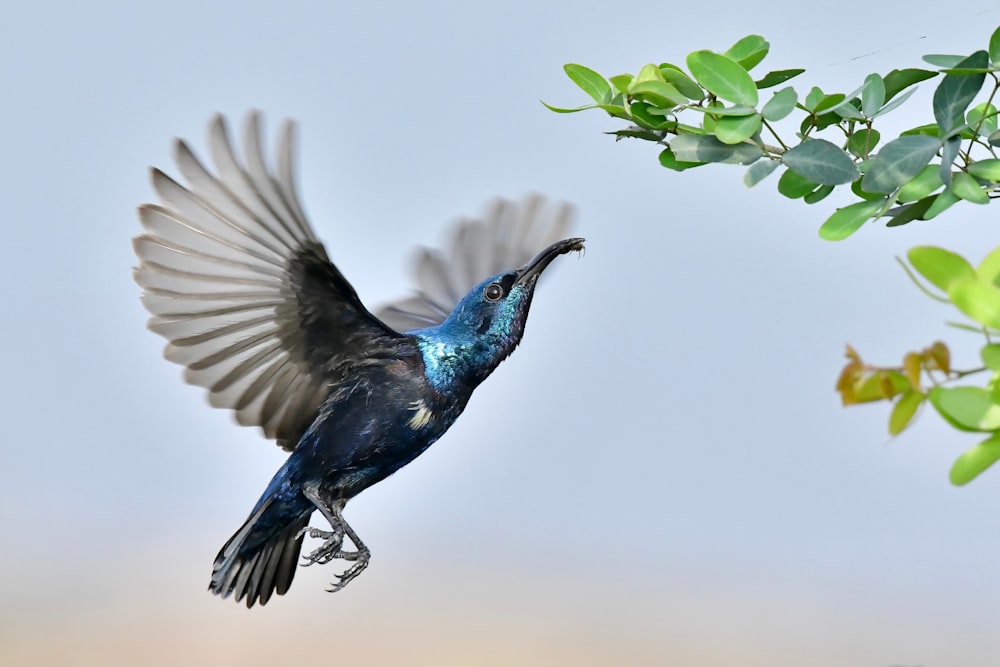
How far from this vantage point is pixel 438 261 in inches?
87.4

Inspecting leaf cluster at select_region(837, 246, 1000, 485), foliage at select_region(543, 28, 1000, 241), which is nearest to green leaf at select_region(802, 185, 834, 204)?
foliage at select_region(543, 28, 1000, 241)

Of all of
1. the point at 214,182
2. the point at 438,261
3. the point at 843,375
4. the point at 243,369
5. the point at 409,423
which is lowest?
the point at 843,375

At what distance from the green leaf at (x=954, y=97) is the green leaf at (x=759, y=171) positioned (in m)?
0.16

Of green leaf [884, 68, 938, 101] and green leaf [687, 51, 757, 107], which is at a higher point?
green leaf [687, 51, 757, 107]

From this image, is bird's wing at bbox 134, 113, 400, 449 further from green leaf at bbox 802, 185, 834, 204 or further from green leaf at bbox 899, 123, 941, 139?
green leaf at bbox 899, 123, 941, 139

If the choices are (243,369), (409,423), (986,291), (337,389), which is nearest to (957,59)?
(986,291)

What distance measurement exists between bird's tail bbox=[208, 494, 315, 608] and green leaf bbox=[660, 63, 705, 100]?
81 centimetres

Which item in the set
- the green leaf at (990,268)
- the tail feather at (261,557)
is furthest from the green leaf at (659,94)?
the tail feather at (261,557)

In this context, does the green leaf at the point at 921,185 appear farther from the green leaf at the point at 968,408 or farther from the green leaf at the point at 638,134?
the green leaf at the point at 968,408

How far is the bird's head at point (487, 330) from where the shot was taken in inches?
58.4

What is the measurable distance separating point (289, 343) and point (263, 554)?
1.10 ft

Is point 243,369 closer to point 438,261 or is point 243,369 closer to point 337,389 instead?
point 337,389

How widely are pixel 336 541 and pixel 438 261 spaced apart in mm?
862

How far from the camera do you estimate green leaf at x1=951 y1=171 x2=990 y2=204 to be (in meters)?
1.07
